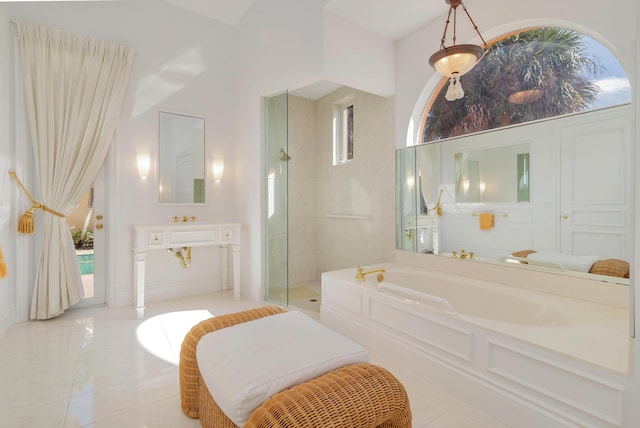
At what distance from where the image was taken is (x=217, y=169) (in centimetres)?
408

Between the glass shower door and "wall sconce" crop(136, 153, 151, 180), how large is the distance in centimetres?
133

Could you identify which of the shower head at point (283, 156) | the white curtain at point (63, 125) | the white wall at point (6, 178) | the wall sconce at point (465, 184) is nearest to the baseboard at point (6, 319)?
the white wall at point (6, 178)

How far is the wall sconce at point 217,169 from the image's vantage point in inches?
160

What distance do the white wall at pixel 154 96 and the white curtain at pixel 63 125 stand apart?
0.59ft

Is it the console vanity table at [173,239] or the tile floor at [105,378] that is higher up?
the console vanity table at [173,239]

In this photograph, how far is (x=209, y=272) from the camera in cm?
416

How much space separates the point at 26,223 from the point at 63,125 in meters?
0.99

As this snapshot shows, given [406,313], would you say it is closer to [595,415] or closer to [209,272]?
[595,415]

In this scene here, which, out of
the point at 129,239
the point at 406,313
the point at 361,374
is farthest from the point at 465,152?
the point at 129,239

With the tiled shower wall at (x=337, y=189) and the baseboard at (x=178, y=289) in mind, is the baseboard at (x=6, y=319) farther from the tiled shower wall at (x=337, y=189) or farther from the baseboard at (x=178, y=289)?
the tiled shower wall at (x=337, y=189)

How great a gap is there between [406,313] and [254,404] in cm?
140

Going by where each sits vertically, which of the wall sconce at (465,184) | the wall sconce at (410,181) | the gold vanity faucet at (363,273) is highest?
the wall sconce at (410,181)

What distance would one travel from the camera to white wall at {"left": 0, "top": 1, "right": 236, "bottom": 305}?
11.2 ft

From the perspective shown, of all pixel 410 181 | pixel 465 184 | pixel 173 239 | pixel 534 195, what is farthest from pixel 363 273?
pixel 173 239
